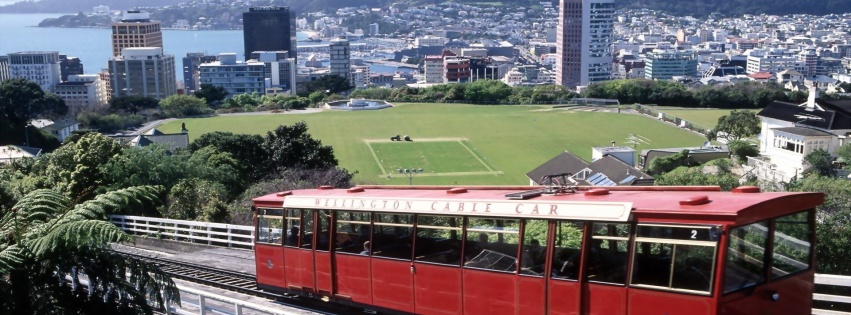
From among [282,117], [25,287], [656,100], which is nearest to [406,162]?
[282,117]

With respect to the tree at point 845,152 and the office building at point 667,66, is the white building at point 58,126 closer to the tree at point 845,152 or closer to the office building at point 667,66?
the tree at point 845,152

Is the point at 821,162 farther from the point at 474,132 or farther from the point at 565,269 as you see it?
the point at 565,269

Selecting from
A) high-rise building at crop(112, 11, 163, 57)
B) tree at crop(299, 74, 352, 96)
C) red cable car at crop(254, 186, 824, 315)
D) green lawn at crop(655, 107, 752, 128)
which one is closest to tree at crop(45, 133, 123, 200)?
red cable car at crop(254, 186, 824, 315)

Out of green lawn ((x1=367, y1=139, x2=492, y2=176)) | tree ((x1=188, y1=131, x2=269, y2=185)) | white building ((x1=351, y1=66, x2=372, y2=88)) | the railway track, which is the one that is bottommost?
white building ((x1=351, y1=66, x2=372, y2=88))

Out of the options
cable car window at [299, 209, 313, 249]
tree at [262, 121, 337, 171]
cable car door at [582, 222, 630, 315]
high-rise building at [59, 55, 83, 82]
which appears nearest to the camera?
cable car door at [582, 222, 630, 315]

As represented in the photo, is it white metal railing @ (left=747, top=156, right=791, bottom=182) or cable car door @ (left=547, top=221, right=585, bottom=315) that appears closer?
cable car door @ (left=547, top=221, right=585, bottom=315)

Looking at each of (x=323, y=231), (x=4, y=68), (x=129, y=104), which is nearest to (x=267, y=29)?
(x=4, y=68)

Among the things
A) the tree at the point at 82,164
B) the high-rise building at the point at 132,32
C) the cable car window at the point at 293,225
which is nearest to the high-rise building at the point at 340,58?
the high-rise building at the point at 132,32

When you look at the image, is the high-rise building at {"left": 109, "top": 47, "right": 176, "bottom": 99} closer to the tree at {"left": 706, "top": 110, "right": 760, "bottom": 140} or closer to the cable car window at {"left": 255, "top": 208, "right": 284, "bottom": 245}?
the tree at {"left": 706, "top": 110, "right": 760, "bottom": 140}
